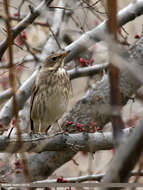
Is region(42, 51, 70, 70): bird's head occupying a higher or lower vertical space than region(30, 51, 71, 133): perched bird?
higher

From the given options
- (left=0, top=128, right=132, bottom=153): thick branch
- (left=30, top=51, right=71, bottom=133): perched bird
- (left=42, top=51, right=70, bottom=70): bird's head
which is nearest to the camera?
(left=0, top=128, right=132, bottom=153): thick branch

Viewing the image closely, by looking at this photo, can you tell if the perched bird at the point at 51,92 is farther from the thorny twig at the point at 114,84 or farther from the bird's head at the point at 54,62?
the thorny twig at the point at 114,84

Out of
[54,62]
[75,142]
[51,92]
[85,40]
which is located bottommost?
[75,142]

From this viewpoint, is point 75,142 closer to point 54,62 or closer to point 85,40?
point 85,40

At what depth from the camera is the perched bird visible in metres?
6.55

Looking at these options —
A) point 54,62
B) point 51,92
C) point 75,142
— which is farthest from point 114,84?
point 54,62

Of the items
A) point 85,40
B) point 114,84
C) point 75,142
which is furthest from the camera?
point 85,40

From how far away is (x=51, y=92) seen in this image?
6578 millimetres

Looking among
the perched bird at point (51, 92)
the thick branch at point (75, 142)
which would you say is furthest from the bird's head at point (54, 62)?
the thick branch at point (75, 142)

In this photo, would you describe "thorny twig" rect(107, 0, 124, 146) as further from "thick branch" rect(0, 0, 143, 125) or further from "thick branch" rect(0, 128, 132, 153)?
"thick branch" rect(0, 0, 143, 125)

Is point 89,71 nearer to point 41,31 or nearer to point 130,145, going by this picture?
point 41,31

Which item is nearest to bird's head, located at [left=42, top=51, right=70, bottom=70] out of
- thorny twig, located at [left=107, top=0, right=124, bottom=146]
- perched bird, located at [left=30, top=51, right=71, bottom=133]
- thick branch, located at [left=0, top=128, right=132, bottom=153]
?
perched bird, located at [left=30, top=51, right=71, bottom=133]

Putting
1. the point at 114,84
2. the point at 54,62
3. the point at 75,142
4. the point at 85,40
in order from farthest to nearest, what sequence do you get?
the point at 54,62, the point at 85,40, the point at 75,142, the point at 114,84

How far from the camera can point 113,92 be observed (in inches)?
61.7
